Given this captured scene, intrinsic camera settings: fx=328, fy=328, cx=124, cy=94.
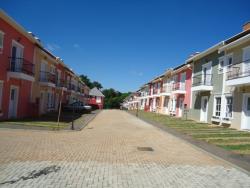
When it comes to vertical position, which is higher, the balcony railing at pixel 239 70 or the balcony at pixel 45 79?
the balcony railing at pixel 239 70

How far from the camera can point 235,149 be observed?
13.2 m

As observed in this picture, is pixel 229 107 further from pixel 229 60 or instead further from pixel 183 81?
pixel 183 81

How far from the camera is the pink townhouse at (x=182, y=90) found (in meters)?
35.1

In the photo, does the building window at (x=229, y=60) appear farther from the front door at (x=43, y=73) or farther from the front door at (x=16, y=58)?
the front door at (x=43, y=73)

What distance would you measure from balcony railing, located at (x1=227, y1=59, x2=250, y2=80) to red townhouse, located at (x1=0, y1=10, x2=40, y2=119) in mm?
13767

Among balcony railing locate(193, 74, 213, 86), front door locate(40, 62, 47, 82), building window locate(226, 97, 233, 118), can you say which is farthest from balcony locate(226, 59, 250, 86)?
front door locate(40, 62, 47, 82)

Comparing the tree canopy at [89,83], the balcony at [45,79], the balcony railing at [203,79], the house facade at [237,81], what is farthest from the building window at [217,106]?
the tree canopy at [89,83]

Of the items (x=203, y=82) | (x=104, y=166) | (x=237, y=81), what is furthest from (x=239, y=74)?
(x=104, y=166)

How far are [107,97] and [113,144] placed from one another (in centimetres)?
10047

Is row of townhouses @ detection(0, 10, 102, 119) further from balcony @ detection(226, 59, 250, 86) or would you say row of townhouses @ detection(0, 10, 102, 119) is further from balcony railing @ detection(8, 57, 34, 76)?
balcony @ detection(226, 59, 250, 86)

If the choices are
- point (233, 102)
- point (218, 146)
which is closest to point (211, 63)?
point (233, 102)

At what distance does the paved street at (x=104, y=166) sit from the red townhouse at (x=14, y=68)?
797cm

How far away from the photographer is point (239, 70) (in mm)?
21297

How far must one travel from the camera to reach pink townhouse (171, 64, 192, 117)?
35.1m
